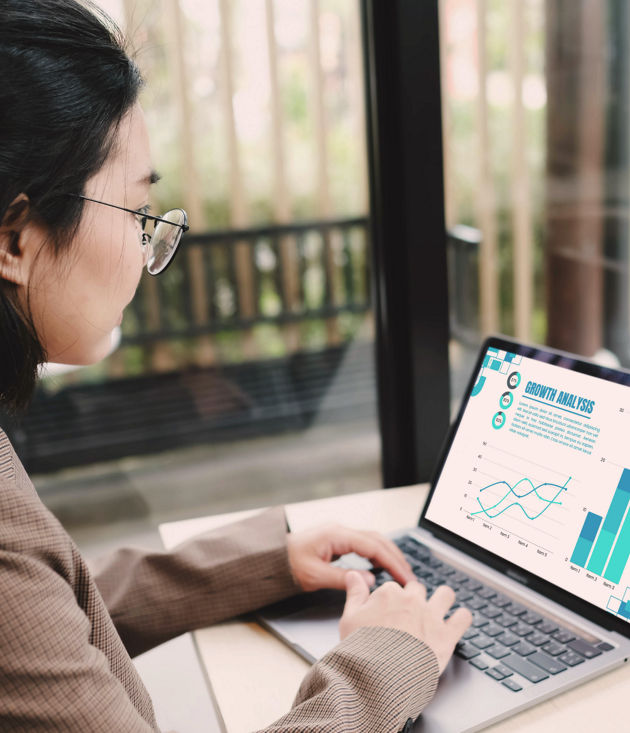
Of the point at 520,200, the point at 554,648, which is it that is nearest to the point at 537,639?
the point at 554,648

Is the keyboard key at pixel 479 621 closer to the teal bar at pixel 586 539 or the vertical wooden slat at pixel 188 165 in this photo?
the teal bar at pixel 586 539

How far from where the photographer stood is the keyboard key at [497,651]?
74 centimetres

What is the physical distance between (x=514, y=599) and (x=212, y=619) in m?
0.31

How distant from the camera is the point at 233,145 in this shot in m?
1.67

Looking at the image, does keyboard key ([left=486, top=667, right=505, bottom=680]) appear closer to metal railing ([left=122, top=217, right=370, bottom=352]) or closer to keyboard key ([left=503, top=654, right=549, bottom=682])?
keyboard key ([left=503, top=654, right=549, bottom=682])

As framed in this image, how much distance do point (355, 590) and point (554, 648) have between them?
192 millimetres

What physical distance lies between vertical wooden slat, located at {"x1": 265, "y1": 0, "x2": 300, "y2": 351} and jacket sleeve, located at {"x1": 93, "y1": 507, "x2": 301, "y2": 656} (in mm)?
934

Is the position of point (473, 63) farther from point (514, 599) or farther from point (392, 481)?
point (514, 599)

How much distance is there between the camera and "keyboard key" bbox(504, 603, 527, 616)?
2.65ft

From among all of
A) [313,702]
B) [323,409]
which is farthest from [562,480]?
[323,409]

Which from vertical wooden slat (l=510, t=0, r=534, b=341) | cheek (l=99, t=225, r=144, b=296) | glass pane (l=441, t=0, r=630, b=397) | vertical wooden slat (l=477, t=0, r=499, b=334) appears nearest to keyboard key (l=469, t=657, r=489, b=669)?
cheek (l=99, t=225, r=144, b=296)

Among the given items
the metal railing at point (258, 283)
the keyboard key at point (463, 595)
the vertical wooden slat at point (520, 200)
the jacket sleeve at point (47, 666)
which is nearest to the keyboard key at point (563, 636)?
the keyboard key at point (463, 595)

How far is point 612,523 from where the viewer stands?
0.78 metres

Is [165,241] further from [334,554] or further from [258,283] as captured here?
[258,283]
